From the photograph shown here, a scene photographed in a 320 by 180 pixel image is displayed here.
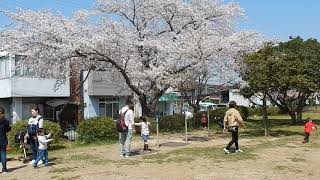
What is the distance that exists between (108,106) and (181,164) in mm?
27381

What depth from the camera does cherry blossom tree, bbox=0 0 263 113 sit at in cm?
1980

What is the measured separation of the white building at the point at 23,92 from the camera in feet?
101

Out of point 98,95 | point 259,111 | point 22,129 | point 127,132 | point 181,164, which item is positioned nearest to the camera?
point 181,164

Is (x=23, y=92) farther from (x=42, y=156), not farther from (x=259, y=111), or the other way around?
(x=259, y=111)

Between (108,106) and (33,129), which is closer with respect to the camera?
(33,129)

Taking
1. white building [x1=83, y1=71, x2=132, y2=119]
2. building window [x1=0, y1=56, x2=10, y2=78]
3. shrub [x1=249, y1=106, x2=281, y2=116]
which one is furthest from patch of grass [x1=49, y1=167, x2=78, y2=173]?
shrub [x1=249, y1=106, x2=281, y2=116]

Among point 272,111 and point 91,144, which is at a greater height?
point 272,111

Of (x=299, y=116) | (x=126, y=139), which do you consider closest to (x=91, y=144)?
(x=126, y=139)

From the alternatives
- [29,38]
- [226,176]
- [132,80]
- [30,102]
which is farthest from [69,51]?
[30,102]

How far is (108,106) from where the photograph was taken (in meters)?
38.7

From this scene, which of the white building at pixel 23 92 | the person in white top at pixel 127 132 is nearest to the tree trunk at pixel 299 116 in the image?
the white building at pixel 23 92

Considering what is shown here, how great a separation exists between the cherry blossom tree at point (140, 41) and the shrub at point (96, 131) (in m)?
3.36

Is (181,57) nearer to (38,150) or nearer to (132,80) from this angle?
(132,80)

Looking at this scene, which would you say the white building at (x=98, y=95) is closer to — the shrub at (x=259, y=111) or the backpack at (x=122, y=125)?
the shrub at (x=259, y=111)
